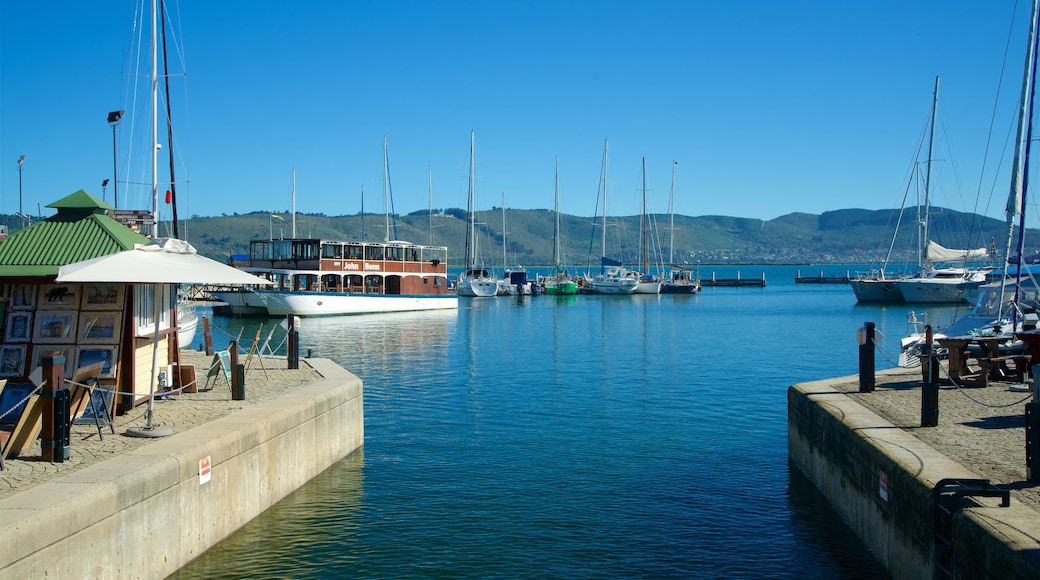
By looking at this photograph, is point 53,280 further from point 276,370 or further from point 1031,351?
point 1031,351

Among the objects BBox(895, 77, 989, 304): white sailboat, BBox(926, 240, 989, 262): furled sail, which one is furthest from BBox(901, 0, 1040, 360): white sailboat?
BBox(926, 240, 989, 262): furled sail

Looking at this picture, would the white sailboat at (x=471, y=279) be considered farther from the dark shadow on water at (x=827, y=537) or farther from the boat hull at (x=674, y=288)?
the dark shadow on water at (x=827, y=537)

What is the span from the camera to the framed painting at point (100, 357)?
13.9 m

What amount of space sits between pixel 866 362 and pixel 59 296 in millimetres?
13403

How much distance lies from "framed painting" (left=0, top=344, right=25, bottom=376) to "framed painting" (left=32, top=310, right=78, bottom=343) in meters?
0.27

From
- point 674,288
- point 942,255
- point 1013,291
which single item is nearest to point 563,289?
point 674,288

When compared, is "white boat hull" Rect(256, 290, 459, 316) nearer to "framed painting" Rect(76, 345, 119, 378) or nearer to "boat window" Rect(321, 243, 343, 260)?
"boat window" Rect(321, 243, 343, 260)

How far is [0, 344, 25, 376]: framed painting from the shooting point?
13.8m

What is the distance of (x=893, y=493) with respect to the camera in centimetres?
1107

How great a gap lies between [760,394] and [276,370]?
13.7m

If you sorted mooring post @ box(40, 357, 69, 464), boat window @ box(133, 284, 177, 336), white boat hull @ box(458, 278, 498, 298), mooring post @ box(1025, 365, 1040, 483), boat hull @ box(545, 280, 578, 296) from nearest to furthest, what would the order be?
mooring post @ box(1025, 365, 1040, 483) < mooring post @ box(40, 357, 69, 464) < boat window @ box(133, 284, 177, 336) < white boat hull @ box(458, 278, 498, 298) < boat hull @ box(545, 280, 578, 296)

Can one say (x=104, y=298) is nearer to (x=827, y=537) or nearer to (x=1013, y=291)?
(x=827, y=537)

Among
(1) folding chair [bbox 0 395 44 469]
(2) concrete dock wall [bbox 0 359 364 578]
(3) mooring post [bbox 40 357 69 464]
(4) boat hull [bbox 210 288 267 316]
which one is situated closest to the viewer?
(2) concrete dock wall [bbox 0 359 364 578]

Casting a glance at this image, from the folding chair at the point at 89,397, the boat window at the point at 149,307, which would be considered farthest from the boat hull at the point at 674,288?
the folding chair at the point at 89,397
